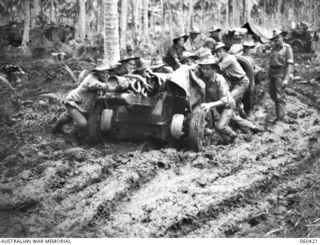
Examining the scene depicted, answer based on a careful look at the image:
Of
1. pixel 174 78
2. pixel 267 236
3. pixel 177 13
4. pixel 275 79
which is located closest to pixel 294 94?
pixel 275 79

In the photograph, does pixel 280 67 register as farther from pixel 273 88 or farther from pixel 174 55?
pixel 174 55

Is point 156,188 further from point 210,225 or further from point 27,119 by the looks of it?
point 27,119

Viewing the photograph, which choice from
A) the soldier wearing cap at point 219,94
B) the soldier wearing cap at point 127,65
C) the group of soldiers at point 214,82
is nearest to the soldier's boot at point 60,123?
the group of soldiers at point 214,82

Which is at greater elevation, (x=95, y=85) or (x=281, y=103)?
(x=95, y=85)

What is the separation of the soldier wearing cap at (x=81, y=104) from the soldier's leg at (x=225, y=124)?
1846 mm

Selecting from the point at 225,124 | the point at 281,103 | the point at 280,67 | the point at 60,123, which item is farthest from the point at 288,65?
the point at 60,123

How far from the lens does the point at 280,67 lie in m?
8.41

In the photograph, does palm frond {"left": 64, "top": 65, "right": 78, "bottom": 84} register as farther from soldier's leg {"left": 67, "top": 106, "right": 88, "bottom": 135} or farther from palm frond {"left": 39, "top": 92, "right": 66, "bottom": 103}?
soldier's leg {"left": 67, "top": 106, "right": 88, "bottom": 135}

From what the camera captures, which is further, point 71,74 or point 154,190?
point 71,74

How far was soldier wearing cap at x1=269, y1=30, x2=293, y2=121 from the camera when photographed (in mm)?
8297

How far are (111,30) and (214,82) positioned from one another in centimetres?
200

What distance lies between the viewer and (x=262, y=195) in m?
5.35

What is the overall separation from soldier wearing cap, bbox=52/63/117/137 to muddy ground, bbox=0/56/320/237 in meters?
0.21

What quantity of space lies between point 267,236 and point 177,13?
153 feet
